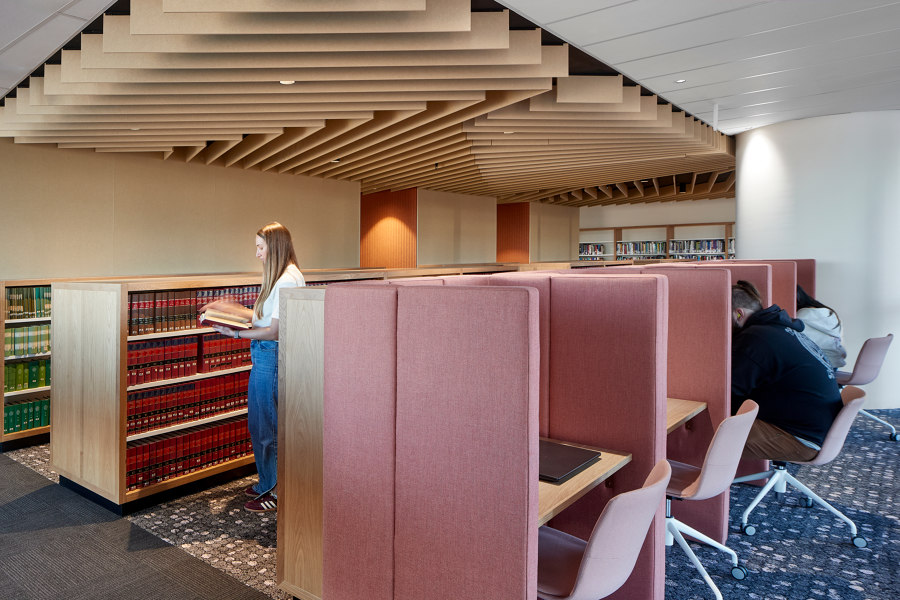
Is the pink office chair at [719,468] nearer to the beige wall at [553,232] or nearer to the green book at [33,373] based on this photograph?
the green book at [33,373]

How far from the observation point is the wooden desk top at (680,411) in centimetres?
268

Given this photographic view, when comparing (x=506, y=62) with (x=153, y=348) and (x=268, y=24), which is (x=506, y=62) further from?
(x=153, y=348)

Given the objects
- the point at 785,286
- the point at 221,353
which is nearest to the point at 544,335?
the point at 221,353

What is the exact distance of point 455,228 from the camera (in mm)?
10828

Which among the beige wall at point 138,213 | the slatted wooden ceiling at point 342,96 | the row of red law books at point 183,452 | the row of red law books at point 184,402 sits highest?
the slatted wooden ceiling at point 342,96

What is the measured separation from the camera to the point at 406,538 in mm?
1837

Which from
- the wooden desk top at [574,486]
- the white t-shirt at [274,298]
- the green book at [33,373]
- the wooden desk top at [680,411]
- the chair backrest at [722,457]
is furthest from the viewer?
the green book at [33,373]

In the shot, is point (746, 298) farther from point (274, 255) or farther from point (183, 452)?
point (183, 452)

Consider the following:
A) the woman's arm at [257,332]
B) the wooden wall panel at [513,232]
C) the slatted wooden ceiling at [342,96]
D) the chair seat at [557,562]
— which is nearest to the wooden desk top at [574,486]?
the chair seat at [557,562]

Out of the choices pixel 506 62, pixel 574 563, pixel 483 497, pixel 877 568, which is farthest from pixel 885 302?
pixel 483 497

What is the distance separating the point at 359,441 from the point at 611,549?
0.89 m

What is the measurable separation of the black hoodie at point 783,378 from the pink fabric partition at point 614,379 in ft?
4.04

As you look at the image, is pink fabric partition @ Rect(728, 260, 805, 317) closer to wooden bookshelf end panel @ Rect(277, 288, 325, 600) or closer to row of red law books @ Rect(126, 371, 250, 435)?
wooden bookshelf end panel @ Rect(277, 288, 325, 600)

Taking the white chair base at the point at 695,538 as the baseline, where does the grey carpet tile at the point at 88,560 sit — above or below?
below
